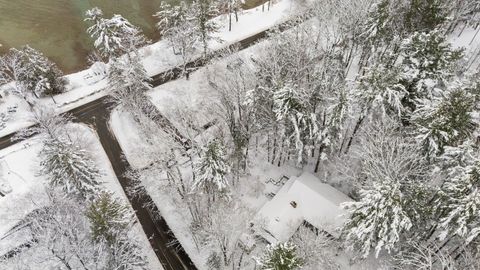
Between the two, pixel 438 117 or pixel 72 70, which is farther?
pixel 72 70

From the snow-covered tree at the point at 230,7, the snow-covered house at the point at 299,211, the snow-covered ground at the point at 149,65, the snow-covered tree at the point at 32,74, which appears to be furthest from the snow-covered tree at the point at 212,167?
the snow-covered tree at the point at 230,7

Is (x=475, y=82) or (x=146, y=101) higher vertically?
(x=475, y=82)

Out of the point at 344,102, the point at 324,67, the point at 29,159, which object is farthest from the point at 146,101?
the point at 344,102

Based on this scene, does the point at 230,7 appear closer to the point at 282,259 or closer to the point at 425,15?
the point at 425,15

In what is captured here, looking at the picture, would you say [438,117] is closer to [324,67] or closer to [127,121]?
[324,67]

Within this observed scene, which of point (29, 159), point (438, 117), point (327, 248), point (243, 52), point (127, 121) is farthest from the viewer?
point (243, 52)

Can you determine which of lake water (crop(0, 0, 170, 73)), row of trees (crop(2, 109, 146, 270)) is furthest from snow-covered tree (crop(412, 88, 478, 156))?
lake water (crop(0, 0, 170, 73))
